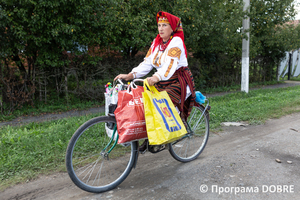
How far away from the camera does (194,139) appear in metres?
4.03

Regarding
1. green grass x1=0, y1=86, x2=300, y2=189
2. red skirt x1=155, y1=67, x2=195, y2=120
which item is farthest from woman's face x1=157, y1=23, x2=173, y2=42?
green grass x1=0, y1=86, x2=300, y2=189

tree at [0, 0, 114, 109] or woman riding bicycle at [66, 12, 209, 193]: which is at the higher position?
tree at [0, 0, 114, 109]

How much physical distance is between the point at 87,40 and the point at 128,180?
19.5ft

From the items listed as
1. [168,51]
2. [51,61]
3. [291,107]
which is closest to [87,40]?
[51,61]

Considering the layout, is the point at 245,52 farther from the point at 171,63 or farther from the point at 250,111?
the point at 171,63

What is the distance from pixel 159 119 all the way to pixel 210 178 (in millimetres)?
1190

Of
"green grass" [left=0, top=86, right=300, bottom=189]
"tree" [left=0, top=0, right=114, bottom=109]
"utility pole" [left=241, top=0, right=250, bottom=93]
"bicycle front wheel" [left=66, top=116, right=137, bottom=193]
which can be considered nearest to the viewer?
"bicycle front wheel" [left=66, top=116, right=137, bottom=193]

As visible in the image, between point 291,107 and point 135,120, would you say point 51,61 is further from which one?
point 291,107

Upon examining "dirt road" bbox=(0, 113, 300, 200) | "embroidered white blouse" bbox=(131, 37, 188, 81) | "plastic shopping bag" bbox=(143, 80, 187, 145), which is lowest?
"dirt road" bbox=(0, 113, 300, 200)

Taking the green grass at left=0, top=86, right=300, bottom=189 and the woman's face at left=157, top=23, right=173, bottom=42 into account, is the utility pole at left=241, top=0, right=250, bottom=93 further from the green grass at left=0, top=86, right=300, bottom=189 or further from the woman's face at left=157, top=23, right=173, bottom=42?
the woman's face at left=157, top=23, right=173, bottom=42

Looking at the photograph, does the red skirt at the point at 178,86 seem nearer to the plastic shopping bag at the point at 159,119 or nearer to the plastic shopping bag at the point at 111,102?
the plastic shopping bag at the point at 159,119

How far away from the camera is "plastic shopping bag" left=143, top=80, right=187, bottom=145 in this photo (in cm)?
276

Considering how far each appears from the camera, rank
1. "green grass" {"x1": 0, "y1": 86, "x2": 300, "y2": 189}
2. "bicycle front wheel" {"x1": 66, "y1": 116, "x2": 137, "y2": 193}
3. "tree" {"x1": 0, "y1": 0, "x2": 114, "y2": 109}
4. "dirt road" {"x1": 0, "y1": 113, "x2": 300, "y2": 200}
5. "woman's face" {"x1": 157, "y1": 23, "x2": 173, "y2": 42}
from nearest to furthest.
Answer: "bicycle front wheel" {"x1": 66, "y1": 116, "x2": 137, "y2": 193}
"dirt road" {"x1": 0, "y1": 113, "x2": 300, "y2": 200}
"woman's face" {"x1": 157, "y1": 23, "x2": 173, "y2": 42}
"green grass" {"x1": 0, "y1": 86, "x2": 300, "y2": 189}
"tree" {"x1": 0, "y1": 0, "x2": 114, "y2": 109}

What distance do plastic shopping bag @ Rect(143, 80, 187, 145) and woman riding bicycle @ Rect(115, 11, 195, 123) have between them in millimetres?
183
